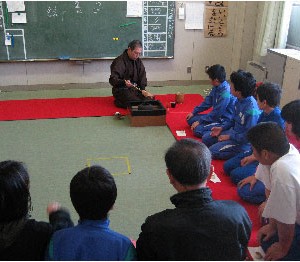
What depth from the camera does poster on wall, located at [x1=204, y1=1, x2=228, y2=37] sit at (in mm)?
6344

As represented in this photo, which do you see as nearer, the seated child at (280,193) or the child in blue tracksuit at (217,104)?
the seated child at (280,193)

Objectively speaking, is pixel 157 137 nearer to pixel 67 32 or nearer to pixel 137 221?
pixel 137 221

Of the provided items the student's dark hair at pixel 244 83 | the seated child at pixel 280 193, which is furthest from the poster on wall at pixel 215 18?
the seated child at pixel 280 193

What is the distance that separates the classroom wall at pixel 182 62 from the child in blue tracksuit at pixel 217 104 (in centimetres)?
217

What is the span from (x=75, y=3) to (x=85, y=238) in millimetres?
5161

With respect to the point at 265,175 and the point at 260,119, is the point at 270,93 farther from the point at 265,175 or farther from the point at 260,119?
the point at 265,175

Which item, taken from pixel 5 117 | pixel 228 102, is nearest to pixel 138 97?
pixel 228 102

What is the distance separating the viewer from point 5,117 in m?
4.96

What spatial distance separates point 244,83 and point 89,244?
2.60 meters

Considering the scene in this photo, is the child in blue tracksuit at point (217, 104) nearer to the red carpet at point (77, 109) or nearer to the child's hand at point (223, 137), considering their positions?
the red carpet at point (77, 109)

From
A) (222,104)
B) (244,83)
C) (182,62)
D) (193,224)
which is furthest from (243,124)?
(182,62)

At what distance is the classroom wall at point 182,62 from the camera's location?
6199 millimetres

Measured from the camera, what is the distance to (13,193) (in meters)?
1.48

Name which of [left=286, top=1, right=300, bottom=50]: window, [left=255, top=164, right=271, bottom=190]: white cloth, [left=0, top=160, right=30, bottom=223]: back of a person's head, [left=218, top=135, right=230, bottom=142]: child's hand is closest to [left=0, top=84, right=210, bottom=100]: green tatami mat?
[left=286, top=1, right=300, bottom=50]: window
